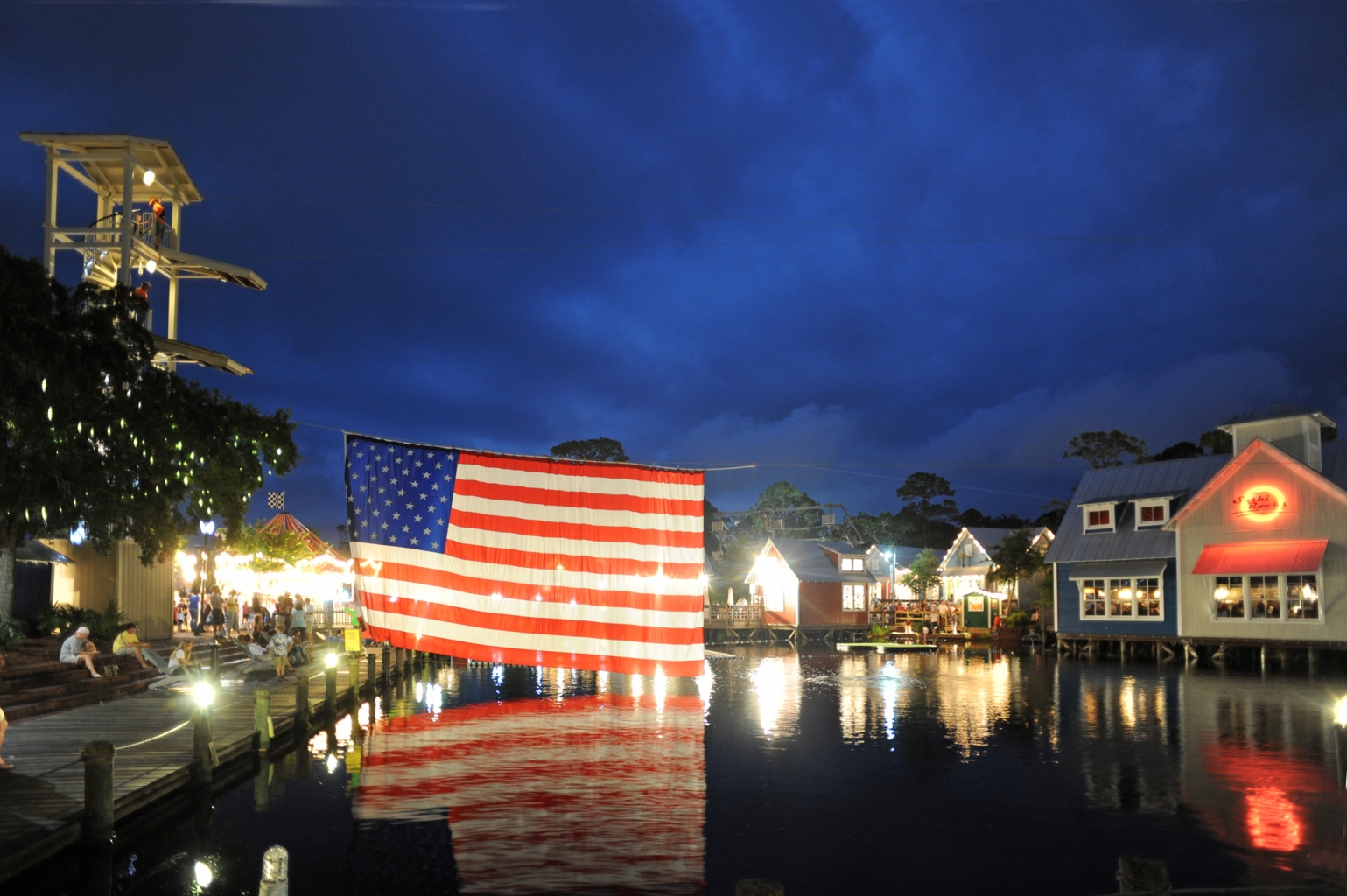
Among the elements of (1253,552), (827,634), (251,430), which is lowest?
(827,634)

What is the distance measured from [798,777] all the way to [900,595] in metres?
72.4

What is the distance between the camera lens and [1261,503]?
1743 inches

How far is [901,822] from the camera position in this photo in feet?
49.2

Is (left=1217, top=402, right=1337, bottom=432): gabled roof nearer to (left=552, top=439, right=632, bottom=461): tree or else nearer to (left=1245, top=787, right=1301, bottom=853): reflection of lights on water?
(left=1245, top=787, right=1301, bottom=853): reflection of lights on water

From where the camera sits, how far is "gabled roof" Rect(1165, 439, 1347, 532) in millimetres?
41906

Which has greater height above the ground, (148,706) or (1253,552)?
(1253,552)

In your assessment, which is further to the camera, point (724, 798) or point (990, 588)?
point (990, 588)

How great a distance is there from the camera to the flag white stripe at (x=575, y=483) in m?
12.1

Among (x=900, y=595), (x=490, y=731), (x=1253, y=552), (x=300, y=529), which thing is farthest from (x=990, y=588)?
(x=490, y=731)

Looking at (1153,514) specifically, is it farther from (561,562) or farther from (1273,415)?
(561,562)

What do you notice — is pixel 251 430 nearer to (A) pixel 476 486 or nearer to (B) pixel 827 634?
(A) pixel 476 486

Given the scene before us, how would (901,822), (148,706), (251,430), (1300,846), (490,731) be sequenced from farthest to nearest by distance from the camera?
(251,430) → (490,731) → (148,706) → (901,822) → (1300,846)

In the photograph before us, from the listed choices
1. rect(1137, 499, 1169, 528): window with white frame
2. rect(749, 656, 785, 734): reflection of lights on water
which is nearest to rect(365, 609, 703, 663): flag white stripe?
rect(749, 656, 785, 734): reflection of lights on water

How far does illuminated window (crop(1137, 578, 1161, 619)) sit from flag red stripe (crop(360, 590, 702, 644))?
4274cm
